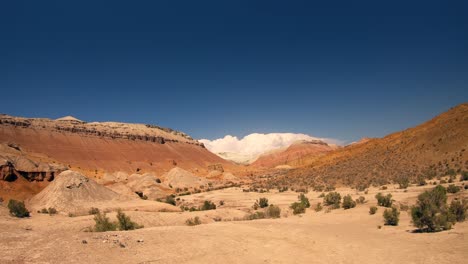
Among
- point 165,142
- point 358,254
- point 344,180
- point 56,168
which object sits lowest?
point 358,254

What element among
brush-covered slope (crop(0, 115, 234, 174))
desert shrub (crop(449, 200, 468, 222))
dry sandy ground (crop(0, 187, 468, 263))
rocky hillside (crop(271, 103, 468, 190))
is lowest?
dry sandy ground (crop(0, 187, 468, 263))

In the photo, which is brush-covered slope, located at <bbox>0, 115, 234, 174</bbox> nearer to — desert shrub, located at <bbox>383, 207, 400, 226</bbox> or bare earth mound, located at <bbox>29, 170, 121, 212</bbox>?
bare earth mound, located at <bbox>29, 170, 121, 212</bbox>

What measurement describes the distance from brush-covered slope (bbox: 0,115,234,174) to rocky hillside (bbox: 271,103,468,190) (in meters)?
45.9

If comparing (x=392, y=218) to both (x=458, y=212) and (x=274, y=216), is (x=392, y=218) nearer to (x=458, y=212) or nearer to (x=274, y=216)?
(x=458, y=212)

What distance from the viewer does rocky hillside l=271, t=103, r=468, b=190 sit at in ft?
111

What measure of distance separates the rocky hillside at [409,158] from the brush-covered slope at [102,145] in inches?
1807

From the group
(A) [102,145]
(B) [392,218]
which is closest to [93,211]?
(B) [392,218]

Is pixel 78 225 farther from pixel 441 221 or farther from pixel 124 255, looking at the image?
pixel 441 221

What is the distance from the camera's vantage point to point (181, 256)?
9.38 metres

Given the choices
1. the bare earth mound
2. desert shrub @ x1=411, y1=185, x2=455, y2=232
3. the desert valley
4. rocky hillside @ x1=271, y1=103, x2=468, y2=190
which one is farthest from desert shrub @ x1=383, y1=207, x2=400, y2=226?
the bare earth mound

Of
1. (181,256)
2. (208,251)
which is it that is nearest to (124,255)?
(181,256)

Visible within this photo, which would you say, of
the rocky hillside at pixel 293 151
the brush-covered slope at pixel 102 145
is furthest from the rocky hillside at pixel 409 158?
the rocky hillside at pixel 293 151

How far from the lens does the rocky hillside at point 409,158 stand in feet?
111

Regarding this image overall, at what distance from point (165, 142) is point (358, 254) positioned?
370 ft
